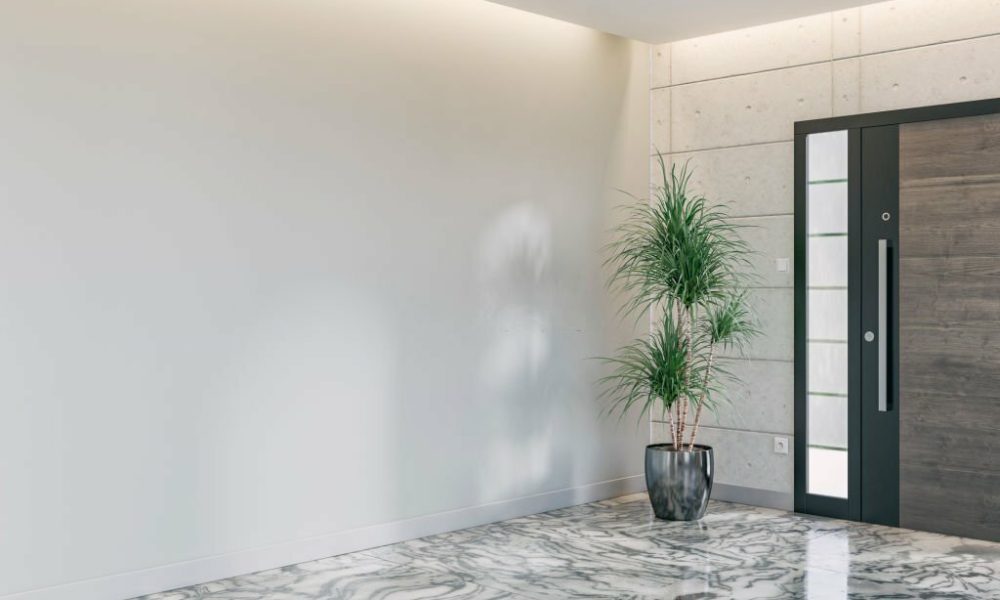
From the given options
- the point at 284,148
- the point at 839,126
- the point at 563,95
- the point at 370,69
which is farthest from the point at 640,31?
the point at 284,148

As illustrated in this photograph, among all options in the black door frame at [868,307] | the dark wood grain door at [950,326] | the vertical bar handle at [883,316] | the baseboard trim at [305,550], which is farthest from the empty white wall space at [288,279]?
the dark wood grain door at [950,326]

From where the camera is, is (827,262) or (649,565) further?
(827,262)

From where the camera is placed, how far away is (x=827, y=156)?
6.05 m

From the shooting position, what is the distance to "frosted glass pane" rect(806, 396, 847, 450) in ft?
19.6

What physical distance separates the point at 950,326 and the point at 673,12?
2.40 m

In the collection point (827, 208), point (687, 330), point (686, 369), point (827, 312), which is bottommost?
point (686, 369)

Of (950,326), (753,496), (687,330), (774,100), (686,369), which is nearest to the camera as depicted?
(950,326)

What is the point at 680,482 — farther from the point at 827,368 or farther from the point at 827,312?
the point at 827,312

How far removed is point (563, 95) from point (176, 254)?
9.48 feet

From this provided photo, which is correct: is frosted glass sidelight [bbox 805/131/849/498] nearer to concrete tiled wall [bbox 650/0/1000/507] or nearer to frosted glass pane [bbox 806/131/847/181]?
frosted glass pane [bbox 806/131/847/181]

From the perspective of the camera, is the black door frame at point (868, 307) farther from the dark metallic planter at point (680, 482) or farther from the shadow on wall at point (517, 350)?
the shadow on wall at point (517, 350)

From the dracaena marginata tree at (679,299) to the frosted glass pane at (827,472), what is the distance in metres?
0.72

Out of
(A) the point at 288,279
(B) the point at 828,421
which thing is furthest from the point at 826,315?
(A) the point at 288,279

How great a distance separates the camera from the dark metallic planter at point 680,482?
5.89 m
